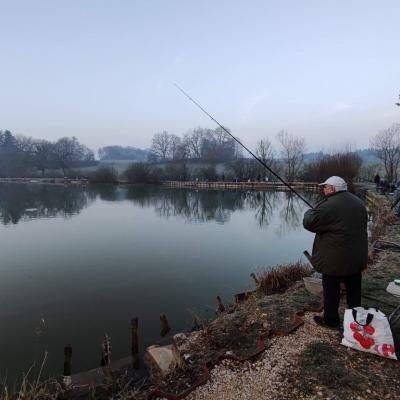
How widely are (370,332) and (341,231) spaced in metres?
1.03

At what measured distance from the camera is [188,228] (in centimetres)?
1717

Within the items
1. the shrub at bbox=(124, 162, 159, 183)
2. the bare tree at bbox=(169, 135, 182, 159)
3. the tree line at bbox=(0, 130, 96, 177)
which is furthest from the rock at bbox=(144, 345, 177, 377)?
the bare tree at bbox=(169, 135, 182, 159)

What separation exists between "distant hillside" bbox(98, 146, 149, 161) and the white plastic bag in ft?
445

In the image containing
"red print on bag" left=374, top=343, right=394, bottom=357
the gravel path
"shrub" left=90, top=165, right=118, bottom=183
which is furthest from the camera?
"shrub" left=90, top=165, right=118, bottom=183

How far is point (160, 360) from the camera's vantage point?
4.51 m

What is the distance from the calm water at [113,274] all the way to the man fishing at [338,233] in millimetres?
3794

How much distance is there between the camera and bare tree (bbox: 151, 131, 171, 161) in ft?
287

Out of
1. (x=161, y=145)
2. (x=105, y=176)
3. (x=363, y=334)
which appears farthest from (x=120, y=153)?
(x=363, y=334)

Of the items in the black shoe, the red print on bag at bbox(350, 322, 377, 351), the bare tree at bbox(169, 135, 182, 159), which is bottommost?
the black shoe

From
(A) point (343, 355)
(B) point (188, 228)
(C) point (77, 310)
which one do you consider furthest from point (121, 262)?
(A) point (343, 355)

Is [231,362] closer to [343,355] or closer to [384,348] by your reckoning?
[343,355]

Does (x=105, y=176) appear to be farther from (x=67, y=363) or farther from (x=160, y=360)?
(x=160, y=360)

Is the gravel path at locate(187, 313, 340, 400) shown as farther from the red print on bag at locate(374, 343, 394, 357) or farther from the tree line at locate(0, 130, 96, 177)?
the tree line at locate(0, 130, 96, 177)

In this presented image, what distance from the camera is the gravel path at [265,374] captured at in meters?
2.82
